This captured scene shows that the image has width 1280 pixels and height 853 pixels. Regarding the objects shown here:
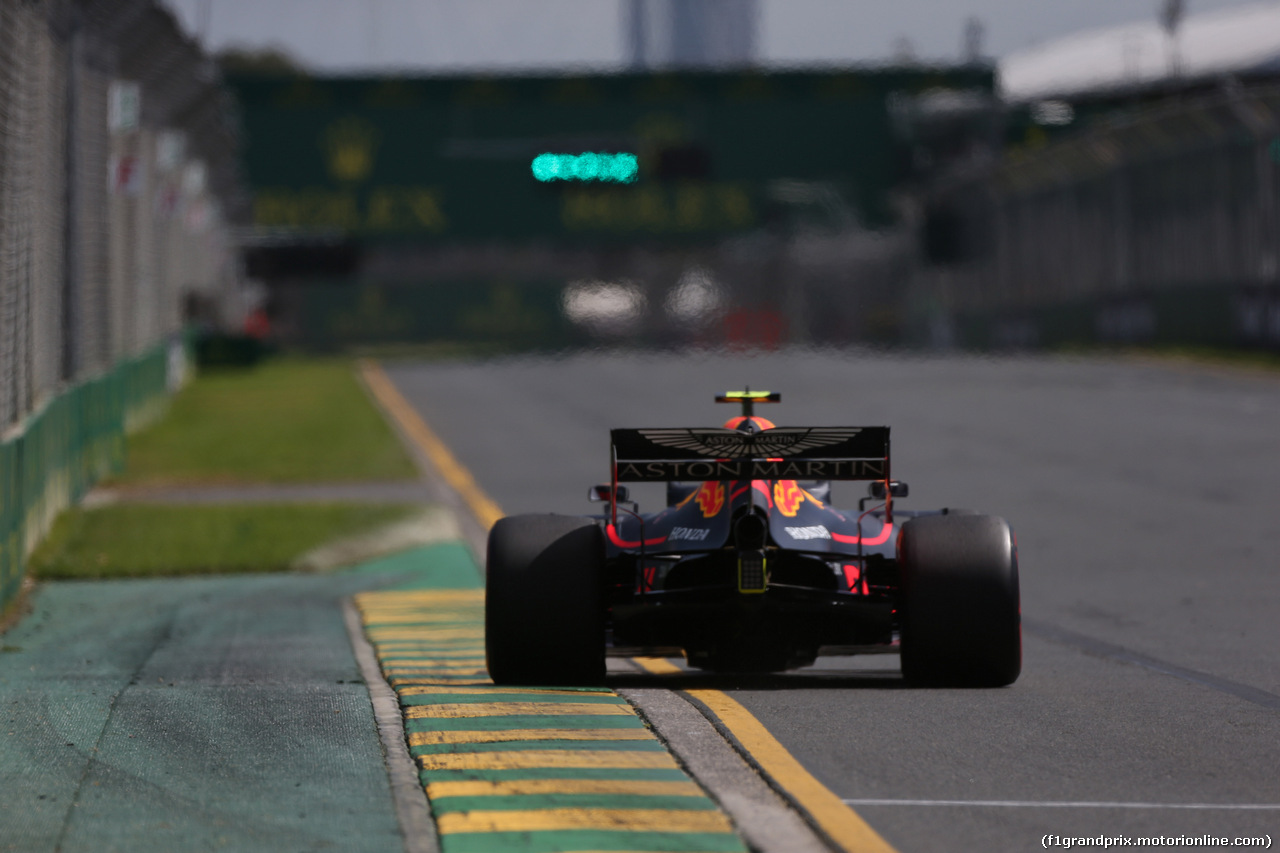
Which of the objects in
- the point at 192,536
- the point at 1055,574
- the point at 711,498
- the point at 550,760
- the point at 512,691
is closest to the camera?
the point at 550,760

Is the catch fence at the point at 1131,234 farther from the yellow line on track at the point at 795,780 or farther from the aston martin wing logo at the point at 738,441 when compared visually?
the yellow line on track at the point at 795,780

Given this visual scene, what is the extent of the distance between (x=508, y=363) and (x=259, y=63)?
253 ft

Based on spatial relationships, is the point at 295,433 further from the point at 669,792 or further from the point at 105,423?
the point at 669,792

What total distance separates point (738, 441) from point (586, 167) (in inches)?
1081

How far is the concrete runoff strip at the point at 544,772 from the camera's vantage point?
588cm

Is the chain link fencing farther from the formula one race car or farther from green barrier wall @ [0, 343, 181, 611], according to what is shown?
the formula one race car

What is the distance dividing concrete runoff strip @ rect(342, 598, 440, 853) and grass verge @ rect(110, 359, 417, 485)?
1309 cm

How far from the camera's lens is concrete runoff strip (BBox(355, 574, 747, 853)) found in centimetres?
588

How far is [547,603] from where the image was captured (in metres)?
8.91

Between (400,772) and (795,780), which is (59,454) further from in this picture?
(795,780)

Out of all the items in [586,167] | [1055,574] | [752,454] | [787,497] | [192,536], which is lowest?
[1055,574]

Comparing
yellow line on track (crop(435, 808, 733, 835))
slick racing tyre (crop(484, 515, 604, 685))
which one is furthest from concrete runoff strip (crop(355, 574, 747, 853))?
slick racing tyre (crop(484, 515, 604, 685))

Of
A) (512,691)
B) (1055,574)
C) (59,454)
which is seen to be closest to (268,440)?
(59,454)

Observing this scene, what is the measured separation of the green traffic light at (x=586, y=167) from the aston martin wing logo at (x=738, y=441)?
82.8ft
